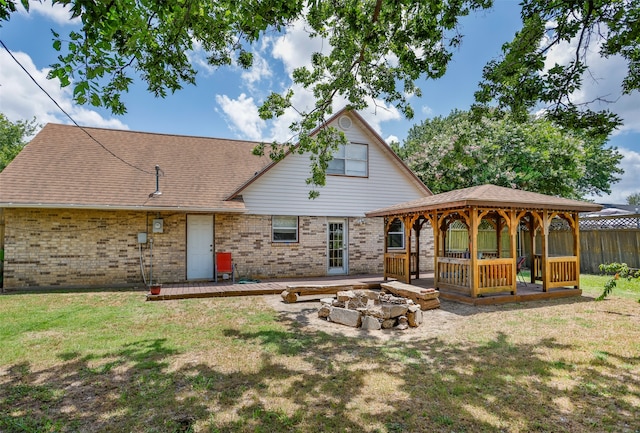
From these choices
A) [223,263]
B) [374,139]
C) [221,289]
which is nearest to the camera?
[221,289]

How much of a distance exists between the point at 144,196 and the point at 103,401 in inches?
352

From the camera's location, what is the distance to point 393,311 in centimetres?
684

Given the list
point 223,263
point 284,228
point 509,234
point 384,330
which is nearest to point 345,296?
point 384,330

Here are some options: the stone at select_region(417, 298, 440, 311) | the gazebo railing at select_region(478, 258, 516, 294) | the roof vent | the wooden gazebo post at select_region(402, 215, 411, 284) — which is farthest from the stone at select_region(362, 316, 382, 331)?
the roof vent

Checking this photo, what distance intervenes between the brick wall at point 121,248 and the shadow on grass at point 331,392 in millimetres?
6797

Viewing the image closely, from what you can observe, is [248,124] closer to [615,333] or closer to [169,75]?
[169,75]

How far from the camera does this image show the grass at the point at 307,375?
330 centimetres

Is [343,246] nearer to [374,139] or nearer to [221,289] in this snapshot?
[374,139]

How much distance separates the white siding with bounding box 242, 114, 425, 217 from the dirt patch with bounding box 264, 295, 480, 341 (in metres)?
4.54

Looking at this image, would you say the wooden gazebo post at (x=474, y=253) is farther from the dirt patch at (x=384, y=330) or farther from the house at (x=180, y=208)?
the house at (x=180, y=208)

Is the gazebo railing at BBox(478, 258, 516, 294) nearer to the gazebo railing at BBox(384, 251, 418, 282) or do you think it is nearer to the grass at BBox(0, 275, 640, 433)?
the grass at BBox(0, 275, 640, 433)

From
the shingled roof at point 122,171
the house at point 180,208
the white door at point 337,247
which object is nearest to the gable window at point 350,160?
the house at point 180,208

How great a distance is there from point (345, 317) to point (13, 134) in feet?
109

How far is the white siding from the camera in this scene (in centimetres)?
1284
